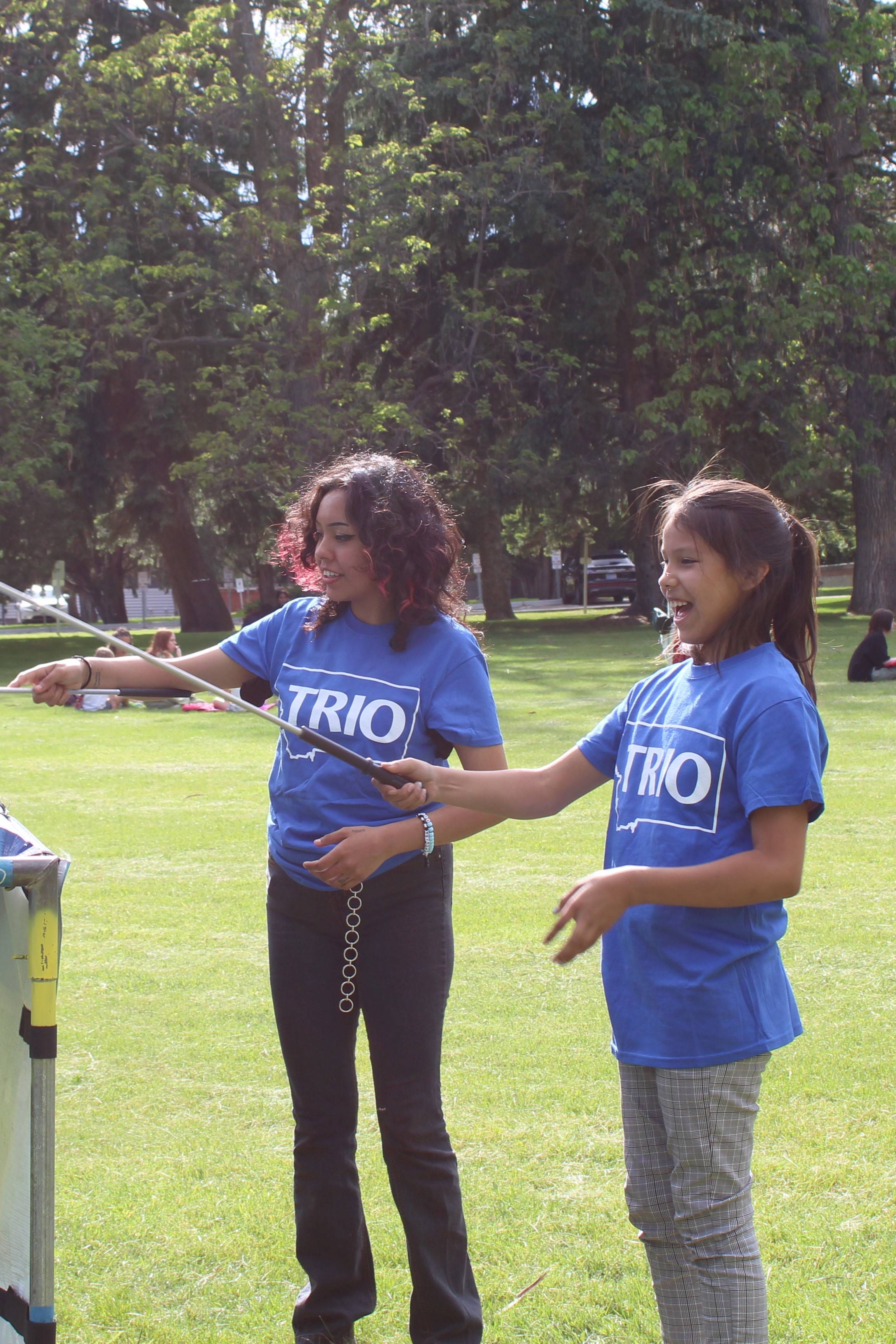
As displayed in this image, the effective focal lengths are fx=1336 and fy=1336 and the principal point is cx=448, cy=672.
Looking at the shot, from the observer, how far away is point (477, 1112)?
4.33 m

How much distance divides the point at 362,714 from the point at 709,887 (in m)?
0.89

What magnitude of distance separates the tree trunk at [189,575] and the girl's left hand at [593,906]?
104 ft

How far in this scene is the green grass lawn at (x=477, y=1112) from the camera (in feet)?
10.6

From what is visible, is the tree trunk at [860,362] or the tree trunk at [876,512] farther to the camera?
the tree trunk at [876,512]

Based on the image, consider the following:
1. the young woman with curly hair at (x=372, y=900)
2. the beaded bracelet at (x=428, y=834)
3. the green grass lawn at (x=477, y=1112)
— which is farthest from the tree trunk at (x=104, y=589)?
the beaded bracelet at (x=428, y=834)

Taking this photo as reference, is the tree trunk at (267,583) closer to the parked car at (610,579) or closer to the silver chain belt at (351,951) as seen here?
the parked car at (610,579)

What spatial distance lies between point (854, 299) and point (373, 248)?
10.3m

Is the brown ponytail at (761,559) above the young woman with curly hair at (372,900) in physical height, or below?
above

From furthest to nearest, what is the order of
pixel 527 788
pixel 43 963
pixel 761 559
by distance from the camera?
pixel 527 788 < pixel 761 559 < pixel 43 963

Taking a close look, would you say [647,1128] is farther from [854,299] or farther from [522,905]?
[854,299]

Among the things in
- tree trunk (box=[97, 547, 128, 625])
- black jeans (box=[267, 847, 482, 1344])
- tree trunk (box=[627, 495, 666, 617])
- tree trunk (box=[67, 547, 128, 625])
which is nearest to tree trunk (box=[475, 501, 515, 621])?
tree trunk (box=[627, 495, 666, 617])

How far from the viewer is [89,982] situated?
19.0 feet

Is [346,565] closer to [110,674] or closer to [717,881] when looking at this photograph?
[110,674]

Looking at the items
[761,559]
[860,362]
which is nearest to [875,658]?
[860,362]
